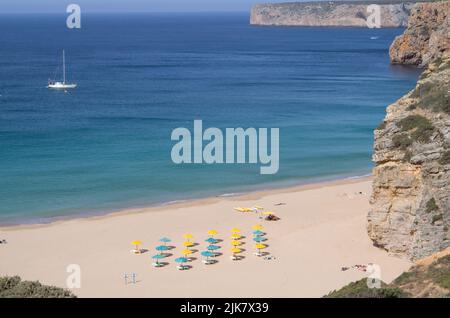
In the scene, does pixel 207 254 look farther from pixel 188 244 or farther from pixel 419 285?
pixel 419 285

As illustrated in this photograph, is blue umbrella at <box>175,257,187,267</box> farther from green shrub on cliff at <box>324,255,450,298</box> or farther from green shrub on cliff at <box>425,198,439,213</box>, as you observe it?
green shrub on cliff at <box>324,255,450,298</box>

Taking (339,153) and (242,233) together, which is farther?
(339,153)

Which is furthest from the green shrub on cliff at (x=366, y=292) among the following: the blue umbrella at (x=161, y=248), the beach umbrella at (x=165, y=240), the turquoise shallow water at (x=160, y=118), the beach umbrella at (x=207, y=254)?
the turquoise shallow water at (x=160, y=118)

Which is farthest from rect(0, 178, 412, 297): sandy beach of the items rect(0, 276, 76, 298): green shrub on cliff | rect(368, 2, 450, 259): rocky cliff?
rect(0, 276, 76, 298): green shrub on cliff

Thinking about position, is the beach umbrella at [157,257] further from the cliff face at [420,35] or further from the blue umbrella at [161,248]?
the cliff face at [420,35]

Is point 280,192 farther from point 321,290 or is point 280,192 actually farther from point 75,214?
point 321,290

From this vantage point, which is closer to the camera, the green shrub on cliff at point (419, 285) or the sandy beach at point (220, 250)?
the green shrub on cliff at point (419, 285)
